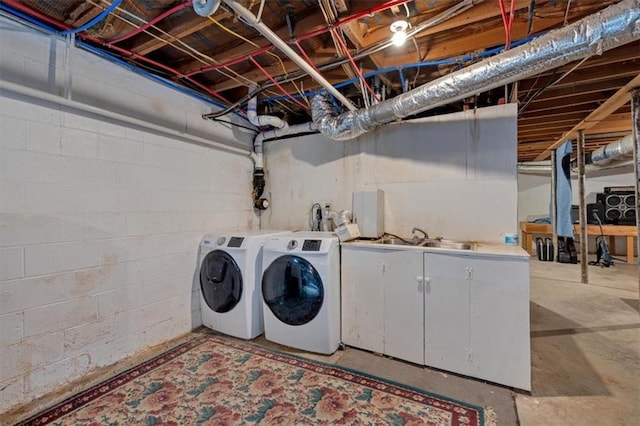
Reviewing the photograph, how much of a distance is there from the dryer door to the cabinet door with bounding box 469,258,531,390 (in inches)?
44.5

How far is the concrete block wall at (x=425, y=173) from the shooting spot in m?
2.41

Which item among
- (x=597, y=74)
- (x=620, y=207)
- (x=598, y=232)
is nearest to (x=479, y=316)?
(x=597, y=74)

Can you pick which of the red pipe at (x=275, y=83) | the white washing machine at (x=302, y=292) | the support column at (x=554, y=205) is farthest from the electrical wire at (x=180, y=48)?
the support column at (x=554, y=205)

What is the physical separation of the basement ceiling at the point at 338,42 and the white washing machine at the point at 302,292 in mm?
1435

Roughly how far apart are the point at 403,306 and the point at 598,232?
6056 millimetres

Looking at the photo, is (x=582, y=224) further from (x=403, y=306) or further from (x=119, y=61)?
(x=119, y=61)

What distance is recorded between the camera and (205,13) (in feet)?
4.56

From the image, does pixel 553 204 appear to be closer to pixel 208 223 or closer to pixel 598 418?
pixel 598 418

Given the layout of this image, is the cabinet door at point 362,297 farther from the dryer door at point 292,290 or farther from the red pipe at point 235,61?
the red pipe at point 235,61

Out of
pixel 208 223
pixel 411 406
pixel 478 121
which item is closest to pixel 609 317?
pixel 478 121

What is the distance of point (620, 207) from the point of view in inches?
232

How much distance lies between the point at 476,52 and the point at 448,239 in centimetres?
152

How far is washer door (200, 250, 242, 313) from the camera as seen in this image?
2.53 metres

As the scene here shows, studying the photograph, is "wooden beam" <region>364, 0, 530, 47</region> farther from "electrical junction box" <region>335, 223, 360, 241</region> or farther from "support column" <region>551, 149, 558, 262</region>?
"support column" <region>551, 149, 558, 262</region>
